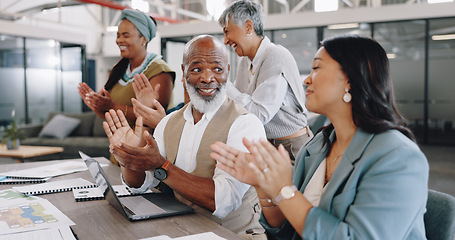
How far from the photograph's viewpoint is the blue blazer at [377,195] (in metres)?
1.08

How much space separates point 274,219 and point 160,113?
3.18ft

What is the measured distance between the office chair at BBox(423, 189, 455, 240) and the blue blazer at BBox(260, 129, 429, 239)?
14 centimetres

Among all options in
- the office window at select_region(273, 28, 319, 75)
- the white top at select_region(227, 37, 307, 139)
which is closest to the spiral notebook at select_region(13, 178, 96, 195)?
the white top at select_region(227, 37, 307, 139)

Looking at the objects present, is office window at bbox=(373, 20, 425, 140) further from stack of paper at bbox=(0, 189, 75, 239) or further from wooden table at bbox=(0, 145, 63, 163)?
stack of paper at bbox=(0, 189, 75, 239)

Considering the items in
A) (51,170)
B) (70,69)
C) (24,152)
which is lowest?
(24,152)

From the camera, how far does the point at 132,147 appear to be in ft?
4.84

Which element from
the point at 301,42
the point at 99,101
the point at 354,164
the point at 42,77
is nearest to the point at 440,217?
the point at 354,164

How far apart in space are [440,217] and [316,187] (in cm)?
39

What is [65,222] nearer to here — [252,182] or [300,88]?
[252,182]

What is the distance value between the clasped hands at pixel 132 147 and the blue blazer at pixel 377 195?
646 mm

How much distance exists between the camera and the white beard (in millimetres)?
1833

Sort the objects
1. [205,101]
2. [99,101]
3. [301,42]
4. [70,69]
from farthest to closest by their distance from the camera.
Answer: [70,69]
[301,42]
[99,101]
[205,101]

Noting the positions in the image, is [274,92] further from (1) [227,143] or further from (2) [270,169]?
(2) [270,169]

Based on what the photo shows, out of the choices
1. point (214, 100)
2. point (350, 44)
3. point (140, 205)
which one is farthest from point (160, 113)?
point (350, 44)
